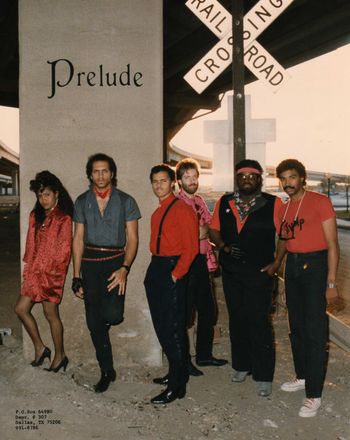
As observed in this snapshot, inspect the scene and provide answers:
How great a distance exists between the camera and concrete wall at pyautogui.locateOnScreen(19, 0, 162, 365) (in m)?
4.47

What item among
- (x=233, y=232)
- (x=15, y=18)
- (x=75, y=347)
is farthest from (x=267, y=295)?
(x=15, y=18)

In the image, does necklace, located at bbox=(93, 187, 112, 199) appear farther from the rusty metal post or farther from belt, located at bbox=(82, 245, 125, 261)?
the rusty metal post

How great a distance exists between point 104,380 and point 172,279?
110 cm

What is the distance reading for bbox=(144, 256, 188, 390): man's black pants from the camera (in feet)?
12.4

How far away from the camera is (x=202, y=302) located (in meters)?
4.54

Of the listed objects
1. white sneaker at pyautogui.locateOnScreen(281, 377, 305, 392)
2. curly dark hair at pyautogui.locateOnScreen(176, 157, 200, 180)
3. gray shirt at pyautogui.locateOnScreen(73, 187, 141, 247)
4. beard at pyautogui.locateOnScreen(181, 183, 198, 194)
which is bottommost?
white sneaker at pyautogui.locateOnScreen(281, 377, 305, 392)

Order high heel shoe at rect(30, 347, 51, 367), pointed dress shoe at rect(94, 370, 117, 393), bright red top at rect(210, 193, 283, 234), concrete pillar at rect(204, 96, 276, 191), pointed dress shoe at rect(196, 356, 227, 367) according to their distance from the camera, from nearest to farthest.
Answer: bright red top at rect(210, 193, 283, 234) < pointed dress shoe at rect(94, 370, 117, 393) < high heel shoe at rect(30, 347, 51, 367) < pointed dress shoe at rect(196, 356, 227, 367) < concrete pillar at rect(204, 96, 276, 191)

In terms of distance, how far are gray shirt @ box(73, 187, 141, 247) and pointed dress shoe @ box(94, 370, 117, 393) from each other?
3.62ft

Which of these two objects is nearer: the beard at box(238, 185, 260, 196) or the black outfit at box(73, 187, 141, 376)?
the beard at box(238, 185, 260, 196)

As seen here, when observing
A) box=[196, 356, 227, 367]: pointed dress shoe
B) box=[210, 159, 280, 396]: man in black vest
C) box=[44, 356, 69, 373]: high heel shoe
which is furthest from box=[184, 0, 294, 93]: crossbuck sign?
box=[44, 356, 69, 373]: high heel shoe

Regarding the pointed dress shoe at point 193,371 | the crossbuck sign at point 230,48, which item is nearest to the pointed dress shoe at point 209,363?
the pointed dress shoe at point 193,371

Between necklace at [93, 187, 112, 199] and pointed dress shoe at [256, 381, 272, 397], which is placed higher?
necklace at [93, 187, 112, 199]

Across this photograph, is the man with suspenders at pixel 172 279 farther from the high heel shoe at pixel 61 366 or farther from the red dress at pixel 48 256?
the high heel shoe at pixel 61 366

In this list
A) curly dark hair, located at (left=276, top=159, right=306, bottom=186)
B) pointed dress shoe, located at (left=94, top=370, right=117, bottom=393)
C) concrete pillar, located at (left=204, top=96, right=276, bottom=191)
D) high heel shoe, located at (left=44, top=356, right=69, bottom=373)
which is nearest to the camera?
curly dark hair, located at (left=276, top=159, right=306, bottom=186)
